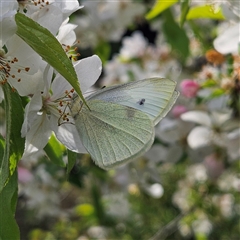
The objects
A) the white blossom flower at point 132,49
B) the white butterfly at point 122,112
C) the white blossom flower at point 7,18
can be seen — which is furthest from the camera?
the white blossom flower at point 132,49

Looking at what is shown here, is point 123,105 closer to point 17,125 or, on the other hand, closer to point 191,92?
point 17,125

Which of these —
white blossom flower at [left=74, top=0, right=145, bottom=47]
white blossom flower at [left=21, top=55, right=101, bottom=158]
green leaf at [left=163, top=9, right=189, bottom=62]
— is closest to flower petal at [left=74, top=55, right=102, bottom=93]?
white blossom flower at [left=21, top=55, right=101, bottom=158]

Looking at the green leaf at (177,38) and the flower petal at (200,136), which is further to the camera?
the green leaf at (177,38)

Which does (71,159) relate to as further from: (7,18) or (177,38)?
(177,38)

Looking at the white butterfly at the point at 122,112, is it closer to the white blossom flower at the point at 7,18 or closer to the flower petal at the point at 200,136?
the white blossom flower at the point at 7,18

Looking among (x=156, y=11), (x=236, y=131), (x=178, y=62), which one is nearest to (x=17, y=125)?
(x=156, y=11)

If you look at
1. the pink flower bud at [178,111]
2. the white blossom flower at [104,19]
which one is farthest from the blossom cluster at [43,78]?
the white blossom flower at [104,19]

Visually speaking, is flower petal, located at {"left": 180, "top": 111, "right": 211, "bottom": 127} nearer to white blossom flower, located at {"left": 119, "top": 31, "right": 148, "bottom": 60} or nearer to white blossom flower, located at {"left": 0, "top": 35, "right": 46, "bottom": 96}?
white blossom flower, located at {"left": 0, "top": 35, "right": 46, "bottom": 96}
